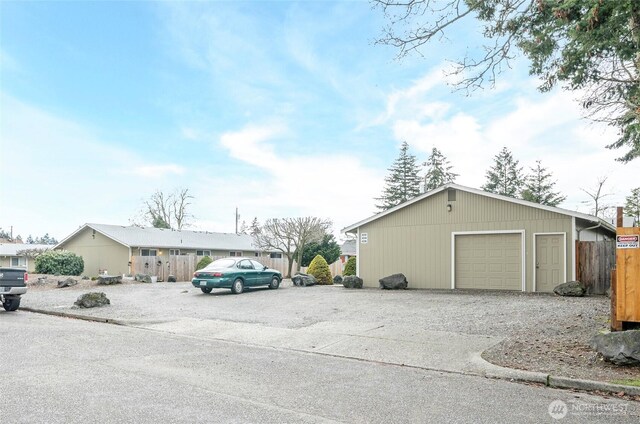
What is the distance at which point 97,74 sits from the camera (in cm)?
1523

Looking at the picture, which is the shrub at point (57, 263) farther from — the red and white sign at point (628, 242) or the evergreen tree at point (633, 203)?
the evergreen tree at point (633, 203)

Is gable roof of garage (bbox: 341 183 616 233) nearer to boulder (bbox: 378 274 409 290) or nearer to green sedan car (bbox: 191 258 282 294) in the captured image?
boulder (bbox: 378 274 409 290)

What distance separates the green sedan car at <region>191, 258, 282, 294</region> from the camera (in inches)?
672

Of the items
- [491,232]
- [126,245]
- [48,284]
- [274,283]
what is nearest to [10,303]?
[48,284]

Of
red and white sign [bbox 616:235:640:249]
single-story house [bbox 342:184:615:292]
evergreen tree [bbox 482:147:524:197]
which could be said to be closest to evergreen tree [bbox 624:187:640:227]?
evergreen tree [bbox 482:147:524:197]

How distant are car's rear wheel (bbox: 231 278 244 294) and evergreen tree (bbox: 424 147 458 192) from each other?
1550 inches

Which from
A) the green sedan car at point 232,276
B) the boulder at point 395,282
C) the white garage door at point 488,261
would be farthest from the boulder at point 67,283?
the white garage door at point 488,261

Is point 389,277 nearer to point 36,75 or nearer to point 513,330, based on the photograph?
point 513,330

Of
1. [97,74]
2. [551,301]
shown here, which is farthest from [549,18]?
[97,74]

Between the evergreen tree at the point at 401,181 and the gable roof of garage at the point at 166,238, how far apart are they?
1863 cm

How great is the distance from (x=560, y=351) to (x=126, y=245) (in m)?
29.5

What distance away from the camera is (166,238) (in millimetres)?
36094

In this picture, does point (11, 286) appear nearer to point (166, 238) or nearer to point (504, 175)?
point (166, 238)

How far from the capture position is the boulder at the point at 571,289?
47.2 feet
